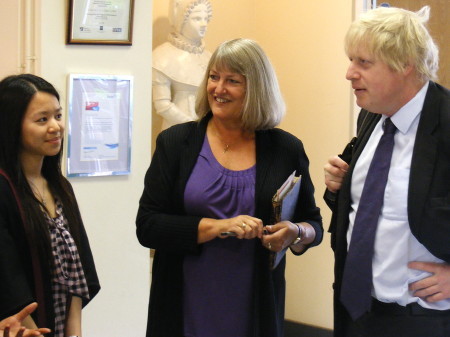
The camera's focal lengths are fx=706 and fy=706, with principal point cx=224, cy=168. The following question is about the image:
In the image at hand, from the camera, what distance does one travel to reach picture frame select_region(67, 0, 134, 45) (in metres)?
3.22

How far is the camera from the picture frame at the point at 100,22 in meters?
3.22

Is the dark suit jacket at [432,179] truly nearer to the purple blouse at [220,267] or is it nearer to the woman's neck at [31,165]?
the purple blouse at [220,267]

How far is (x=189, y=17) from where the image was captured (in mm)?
3916

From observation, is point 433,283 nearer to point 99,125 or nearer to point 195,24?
point 99,125

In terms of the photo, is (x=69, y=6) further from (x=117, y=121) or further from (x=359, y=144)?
(x=359, y=144)

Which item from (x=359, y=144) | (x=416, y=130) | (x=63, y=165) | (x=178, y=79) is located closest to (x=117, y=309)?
(x=63, y=165)

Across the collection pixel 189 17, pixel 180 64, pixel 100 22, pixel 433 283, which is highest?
pixel 189 17

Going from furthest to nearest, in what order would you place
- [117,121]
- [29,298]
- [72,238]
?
[117,121], [72,238], [29,298]

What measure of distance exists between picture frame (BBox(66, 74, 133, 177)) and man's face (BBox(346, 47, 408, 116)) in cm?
168

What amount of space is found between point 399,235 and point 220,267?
0.57 meters

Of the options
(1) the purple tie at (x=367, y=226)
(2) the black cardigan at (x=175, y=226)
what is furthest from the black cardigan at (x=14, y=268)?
(1) the purple tie at (x=367, y=226)

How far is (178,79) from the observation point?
3.91m

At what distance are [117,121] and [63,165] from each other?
34 centimetres

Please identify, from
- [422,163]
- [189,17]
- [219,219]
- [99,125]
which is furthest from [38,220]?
[189,17]
